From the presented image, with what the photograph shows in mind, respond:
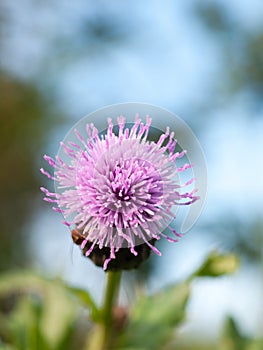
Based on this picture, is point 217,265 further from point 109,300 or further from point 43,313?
point 43,313

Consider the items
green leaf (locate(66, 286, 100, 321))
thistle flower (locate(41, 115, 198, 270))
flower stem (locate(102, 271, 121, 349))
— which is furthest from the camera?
green leaf (locate(66, 286, 100, 321))

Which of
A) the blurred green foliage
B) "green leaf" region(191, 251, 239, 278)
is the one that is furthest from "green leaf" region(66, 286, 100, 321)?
"green leaf" region(191, 251, 239, 278)

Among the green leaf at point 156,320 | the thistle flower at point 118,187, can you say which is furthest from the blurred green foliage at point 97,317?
the thistle flower at point 118,187

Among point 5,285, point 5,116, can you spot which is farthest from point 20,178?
point 5,285

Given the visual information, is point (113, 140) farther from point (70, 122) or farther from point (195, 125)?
point (70, 122)

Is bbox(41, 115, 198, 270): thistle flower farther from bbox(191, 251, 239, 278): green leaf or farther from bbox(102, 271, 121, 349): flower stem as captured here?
bbox(191, 251, 239, 278): green leaf

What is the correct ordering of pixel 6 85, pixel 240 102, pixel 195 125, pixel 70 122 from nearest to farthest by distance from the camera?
pixel 240 102 < pixel 195 125 < pixel 70 122 < pixel 6 85

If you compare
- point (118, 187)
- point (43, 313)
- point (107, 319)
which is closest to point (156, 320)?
point (107, 319)
